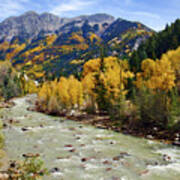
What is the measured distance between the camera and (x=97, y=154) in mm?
19953

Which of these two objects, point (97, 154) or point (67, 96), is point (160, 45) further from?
point (97, 154)

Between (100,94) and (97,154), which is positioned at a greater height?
(100,94)

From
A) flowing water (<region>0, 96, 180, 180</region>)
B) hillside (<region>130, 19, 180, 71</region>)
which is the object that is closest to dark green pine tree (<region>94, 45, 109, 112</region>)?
flowing water (<region>0, 96, 180, 180</region>)

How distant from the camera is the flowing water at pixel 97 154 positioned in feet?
51.2

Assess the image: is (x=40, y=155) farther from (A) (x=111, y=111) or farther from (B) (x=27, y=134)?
(A) (x=111, y=111)

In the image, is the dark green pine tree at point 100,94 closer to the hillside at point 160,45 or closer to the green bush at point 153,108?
the green bush at point 153,108

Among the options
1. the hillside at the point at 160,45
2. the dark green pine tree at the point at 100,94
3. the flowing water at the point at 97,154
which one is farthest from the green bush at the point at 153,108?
the hillside at the point at 160,45

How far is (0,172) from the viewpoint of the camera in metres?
15.7

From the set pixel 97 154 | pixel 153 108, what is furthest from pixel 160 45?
pixel 97 154

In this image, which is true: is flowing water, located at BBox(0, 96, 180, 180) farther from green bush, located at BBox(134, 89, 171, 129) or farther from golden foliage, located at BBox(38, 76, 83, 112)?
golden foliage, located at BBox(38, 76, 83, 112)

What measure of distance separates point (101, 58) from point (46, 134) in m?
25.7

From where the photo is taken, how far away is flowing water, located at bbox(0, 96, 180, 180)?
51.2 ft

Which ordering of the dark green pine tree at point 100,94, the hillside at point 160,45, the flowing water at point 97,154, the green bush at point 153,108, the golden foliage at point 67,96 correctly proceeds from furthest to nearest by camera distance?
the hillside at point 160,45 → the golden foliage at point 67,96 → the dark green pine tree at point 100,94 → the green bush at point 153,108 → the flowing water at point 97,154

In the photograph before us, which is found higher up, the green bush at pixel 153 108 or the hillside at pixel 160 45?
the hillside at pixel 160 45
